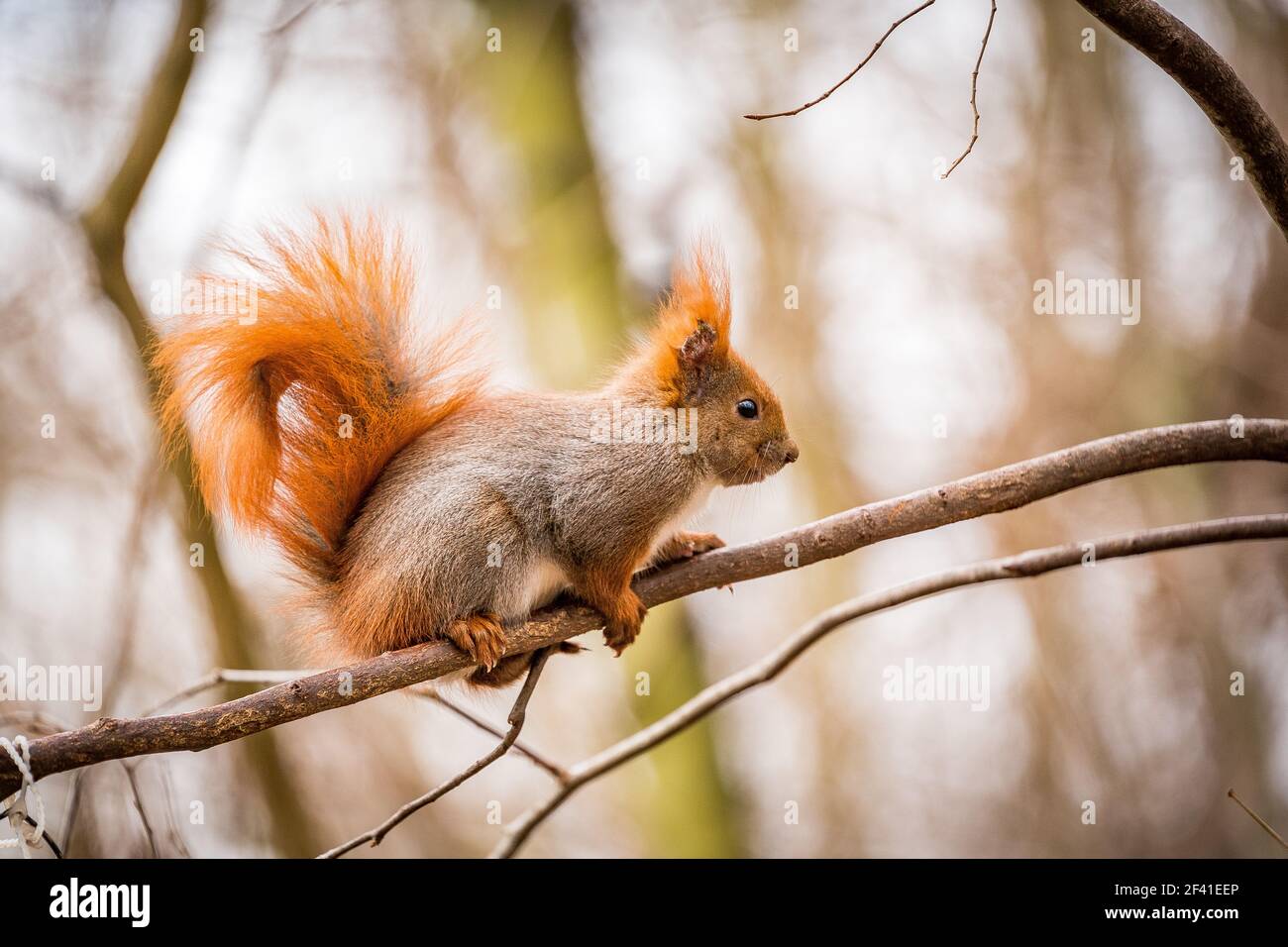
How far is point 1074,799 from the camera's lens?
411cm

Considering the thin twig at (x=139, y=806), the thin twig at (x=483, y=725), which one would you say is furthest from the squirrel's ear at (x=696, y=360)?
the thin twig at (x=139, y=806)

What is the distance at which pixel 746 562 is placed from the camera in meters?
2.10

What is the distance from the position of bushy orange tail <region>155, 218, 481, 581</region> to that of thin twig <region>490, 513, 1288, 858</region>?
0.75m

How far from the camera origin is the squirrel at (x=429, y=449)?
206 centimetres

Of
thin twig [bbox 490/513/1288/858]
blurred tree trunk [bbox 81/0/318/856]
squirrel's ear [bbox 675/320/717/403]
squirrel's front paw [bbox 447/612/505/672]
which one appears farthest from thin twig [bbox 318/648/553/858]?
blurred tree trunk [bbox 81/0/318/856]

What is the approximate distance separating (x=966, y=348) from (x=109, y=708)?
10.9 ft

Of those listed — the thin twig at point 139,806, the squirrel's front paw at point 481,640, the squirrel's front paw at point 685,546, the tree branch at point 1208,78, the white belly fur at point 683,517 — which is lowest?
the thin twig at point 139,806

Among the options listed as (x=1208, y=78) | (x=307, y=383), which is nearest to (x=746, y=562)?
(x=307, y=383)

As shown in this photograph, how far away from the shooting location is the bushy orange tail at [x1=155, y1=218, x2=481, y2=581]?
2.04 metres

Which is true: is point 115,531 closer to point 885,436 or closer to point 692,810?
point 692,810

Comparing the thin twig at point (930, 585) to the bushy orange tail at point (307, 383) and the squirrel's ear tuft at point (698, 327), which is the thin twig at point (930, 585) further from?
the bushy orange tail at point (307, 383)

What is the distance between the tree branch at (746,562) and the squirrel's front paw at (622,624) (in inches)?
1.6

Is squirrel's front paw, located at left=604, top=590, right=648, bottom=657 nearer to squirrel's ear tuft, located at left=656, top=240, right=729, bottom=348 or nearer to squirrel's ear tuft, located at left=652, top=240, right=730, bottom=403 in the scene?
squirrel's ear tuft, located at left=652, top=240, right=730, bottom=403

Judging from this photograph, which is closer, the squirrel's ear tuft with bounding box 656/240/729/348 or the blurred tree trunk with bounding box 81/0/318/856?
the squirrel's ear tuft with bounding box 656/240/729/348
